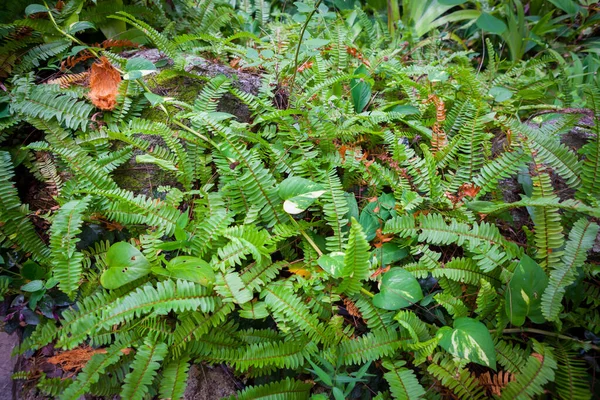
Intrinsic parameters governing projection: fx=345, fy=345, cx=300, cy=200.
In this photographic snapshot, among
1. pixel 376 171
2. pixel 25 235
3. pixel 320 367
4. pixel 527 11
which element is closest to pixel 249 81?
pixel 376 171

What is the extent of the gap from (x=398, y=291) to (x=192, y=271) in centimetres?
99

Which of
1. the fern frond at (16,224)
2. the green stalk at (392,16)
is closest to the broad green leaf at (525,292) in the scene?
the fern frond at (16,224)

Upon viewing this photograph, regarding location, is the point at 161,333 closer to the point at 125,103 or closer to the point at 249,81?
the point at 125,103

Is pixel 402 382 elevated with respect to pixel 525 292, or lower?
lower

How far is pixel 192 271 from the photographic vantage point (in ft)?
5.36

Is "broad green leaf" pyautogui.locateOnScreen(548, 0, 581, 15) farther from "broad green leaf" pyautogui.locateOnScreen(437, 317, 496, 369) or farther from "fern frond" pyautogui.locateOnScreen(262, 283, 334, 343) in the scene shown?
"fern frond" pyautogui.locateOnScreen(262, 283, 334, 343)

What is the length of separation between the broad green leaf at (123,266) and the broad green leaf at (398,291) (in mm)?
1173

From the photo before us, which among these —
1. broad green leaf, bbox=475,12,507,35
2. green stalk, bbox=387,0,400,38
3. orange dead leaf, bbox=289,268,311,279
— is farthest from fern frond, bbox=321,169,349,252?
green stalk, bbox=387,0,400,38

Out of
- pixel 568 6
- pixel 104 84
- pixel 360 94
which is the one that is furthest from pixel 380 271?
pixel 568 6

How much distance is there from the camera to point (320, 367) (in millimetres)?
1641

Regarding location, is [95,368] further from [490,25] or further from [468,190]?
[490,25]

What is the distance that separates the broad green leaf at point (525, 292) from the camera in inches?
62.7

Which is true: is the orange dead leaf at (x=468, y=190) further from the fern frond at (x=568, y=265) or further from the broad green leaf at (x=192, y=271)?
the broad green leaf at (x=192, y=271)

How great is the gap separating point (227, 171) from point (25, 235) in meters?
1.26
